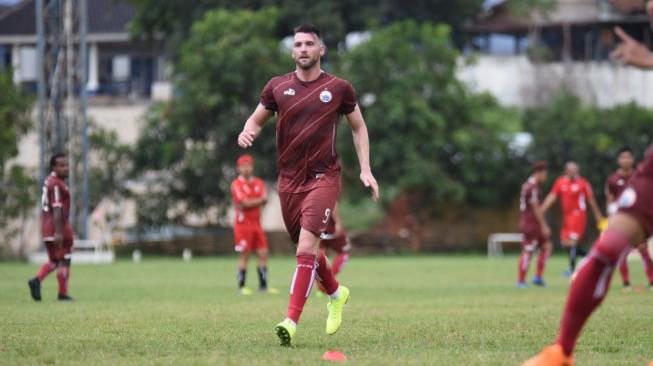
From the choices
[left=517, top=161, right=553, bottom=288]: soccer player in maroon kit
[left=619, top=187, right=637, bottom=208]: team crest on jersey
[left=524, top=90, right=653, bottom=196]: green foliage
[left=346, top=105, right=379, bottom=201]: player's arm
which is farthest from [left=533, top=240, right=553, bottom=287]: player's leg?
[left=524, top=90, right=653, bottom=196]: green foliage

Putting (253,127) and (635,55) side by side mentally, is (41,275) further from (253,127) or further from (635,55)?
(635,55)

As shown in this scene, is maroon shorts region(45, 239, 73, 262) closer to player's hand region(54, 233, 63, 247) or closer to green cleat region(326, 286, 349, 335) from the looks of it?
player's hand region(54, 233, 63, 247)

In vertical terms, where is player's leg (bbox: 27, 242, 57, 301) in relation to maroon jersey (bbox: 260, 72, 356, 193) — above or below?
below

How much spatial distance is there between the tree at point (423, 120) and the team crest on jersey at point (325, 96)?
109ft

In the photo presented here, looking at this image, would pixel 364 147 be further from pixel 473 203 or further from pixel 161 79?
pixel 161 79

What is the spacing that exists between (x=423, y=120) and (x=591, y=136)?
6.90 m

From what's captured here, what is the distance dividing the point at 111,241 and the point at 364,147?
121 ft

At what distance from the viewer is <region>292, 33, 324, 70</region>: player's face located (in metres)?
10.1

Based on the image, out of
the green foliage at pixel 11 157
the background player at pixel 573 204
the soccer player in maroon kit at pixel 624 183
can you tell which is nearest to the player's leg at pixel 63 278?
the soccer player in maroon kit at pixel 624 183

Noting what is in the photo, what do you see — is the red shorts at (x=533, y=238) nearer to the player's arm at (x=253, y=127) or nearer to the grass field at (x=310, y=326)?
the grass field at (x=310, y=326)

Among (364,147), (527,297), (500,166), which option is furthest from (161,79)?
(364,147)

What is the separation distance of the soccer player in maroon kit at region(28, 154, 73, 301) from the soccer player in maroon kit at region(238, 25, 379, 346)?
727 centimetres

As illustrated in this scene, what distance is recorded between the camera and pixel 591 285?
7227 mm

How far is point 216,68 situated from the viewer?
43500mm
